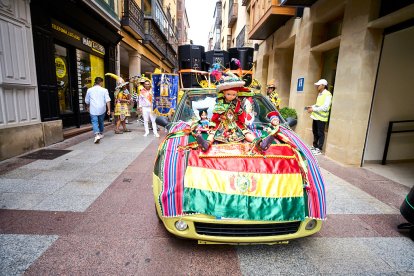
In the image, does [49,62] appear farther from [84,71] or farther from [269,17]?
[269,17]

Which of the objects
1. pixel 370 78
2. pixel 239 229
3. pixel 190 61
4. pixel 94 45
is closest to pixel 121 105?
pixel 190 61

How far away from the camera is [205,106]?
3773 mm

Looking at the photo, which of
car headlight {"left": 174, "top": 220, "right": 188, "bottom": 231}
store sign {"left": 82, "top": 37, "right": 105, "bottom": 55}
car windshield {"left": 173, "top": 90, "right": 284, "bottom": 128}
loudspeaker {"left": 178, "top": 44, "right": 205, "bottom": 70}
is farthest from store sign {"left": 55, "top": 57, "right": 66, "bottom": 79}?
car headlight {"left": 174, "top": 220, "right": 188, "bottom": 231}

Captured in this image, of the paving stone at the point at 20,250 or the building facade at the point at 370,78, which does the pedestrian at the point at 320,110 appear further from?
the paving stone at the point at 20,250


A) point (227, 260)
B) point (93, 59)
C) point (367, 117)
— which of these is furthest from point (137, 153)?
point (93, 59)

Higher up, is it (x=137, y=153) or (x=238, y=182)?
(x=238, y=182)

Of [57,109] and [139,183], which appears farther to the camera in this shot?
[57,109]

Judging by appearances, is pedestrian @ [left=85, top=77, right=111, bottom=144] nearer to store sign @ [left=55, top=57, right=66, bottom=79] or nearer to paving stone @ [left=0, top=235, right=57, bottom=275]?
store sign @ [left=55, top=57, right=66, bottom=79]

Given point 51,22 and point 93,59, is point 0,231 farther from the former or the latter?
point 93,59

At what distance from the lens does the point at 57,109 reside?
6.85 m

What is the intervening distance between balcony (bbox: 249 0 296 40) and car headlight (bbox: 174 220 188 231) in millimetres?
8988

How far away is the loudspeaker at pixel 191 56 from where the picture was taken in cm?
871

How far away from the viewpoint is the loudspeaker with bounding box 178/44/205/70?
871 cm

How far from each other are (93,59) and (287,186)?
1061 cm
